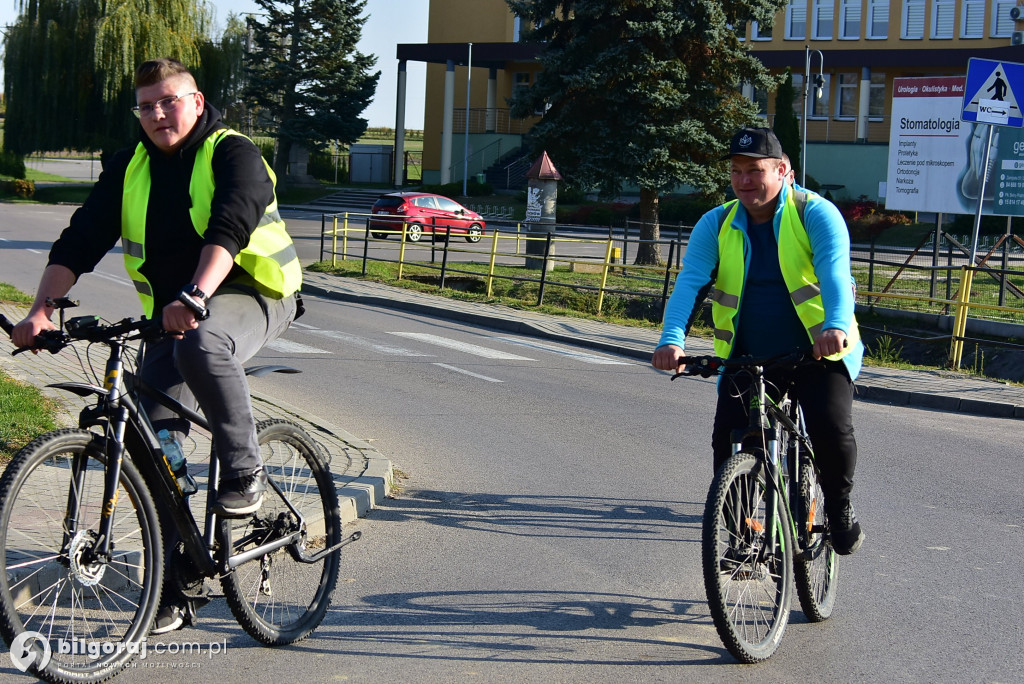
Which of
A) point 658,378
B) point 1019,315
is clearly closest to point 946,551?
point 658,378

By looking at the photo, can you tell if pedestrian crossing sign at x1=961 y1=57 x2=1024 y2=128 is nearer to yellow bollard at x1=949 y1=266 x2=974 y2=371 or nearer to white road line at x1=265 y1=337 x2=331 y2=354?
yellow bollard at x1=949 y1=266 x2=974 y2=371

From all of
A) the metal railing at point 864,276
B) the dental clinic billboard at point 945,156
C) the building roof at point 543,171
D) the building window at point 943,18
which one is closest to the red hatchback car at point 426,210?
the metal railing at point 864,276

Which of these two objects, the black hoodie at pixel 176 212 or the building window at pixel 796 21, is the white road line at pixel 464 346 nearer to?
the black hoodie at pixel 176 212

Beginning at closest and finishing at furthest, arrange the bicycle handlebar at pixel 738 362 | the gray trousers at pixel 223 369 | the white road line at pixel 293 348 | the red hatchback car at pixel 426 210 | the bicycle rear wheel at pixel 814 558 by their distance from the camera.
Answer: the gray trousers at pixel 223 369 → the bicycle handlebar at pixel 738 362 → the bicycle rear wheel at pixel 814 558 → the white road line at pixel 293 348 → the red hatchback car at pixel 426 210

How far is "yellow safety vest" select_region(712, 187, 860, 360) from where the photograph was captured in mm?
4523

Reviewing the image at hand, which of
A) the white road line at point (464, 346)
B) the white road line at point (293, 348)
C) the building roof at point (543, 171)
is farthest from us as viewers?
the building roof at point (543, 171)

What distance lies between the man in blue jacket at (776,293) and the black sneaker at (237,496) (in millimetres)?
1534

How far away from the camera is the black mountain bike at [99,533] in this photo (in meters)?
3.48

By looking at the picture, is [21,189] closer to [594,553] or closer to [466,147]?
[466,147]

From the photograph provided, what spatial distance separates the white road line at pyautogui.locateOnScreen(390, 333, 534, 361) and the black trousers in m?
8.87

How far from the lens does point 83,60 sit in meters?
46.0

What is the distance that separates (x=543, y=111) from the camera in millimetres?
30219

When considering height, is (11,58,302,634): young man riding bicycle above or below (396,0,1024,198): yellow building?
below

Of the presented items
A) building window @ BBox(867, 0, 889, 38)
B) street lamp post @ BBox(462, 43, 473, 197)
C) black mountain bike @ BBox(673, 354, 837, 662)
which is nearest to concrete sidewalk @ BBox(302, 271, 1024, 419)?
black mountain bike @ BBox(673, 354, 837, 662)
